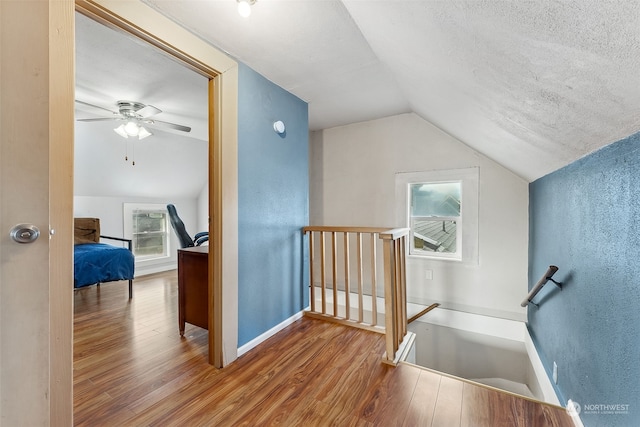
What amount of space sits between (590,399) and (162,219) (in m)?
5.96

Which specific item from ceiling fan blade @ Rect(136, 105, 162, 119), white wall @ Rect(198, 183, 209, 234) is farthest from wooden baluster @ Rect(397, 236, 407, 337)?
white wall @ Rect(198, 183, 209, 234)

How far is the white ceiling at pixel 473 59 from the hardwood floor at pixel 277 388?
1479mm

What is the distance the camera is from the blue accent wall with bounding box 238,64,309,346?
2027 millimetres

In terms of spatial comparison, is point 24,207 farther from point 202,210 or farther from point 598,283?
point 202,210

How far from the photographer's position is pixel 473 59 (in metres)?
1.20

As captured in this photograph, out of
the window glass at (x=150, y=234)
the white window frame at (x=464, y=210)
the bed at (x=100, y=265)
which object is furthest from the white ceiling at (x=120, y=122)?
A: the white window frame at (x=464, y=210)

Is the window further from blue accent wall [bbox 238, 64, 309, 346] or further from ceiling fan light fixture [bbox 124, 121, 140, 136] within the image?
ceiling fan light fixture [bbox 124, 121, 140, 136]

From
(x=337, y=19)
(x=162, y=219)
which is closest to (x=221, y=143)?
(x=337, y=19)

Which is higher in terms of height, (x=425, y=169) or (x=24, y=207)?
(x=425, y=169)

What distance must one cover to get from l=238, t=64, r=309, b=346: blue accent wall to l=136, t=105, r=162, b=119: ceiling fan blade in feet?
4.45

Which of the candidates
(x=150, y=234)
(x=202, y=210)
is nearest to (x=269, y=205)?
(x=150, y=234)

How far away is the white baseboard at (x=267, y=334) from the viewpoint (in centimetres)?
200

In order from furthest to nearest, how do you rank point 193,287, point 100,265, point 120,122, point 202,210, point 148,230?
1. point 202,210
2. point 148,230
3. point 120,122
4. point 100,265
5. point 193,287

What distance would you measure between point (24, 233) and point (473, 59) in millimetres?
1775
